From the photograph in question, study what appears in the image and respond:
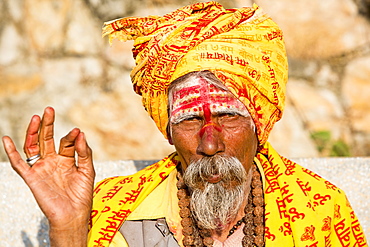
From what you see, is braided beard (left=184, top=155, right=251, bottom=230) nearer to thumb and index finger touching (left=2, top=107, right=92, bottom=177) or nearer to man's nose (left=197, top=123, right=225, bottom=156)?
man's nose (left=197, top=123, right=225, bottom=156)

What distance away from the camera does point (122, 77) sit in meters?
5.70

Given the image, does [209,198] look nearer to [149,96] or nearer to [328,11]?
[149,96]

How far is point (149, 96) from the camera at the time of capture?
3.35 meters

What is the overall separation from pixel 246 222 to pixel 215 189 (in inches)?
11.1

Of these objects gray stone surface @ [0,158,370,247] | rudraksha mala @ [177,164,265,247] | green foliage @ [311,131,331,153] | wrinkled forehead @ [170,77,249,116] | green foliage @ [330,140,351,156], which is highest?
wrinkled forehead @ [170,77,249,116]

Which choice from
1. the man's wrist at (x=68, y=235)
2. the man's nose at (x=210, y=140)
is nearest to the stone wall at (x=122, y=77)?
the man's nose at (x=210, y=140)

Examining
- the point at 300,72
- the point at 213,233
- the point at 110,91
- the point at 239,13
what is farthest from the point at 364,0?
the point at 213,233

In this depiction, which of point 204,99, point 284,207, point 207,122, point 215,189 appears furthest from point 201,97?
point 284,207

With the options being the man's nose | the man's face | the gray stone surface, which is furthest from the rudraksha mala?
the gray stone surface

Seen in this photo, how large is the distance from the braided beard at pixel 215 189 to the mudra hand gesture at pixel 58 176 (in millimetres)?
498

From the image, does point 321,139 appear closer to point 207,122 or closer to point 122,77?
point 122,77

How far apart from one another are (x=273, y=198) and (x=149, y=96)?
786mm

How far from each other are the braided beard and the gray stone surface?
1.13 m

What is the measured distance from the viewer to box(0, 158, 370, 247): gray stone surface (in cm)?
408
